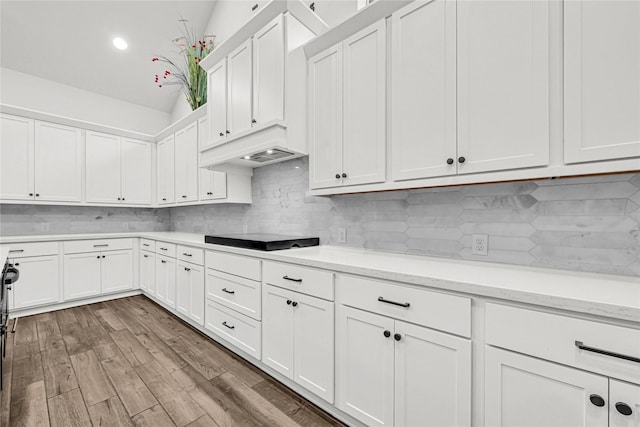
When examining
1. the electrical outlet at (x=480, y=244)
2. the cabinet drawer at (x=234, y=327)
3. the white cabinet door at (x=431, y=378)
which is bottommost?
the cabinet drawer at (x=234, y=327)

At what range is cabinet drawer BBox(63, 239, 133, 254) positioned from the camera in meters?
3.55

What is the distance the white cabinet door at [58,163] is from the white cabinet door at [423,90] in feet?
14.0

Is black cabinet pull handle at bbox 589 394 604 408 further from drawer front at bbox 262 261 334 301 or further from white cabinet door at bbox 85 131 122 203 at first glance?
white cabinet door at bbox 85 131 122 203

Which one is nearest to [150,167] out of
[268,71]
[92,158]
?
[92,158]

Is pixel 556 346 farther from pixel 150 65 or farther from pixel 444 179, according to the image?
pixel 150 65

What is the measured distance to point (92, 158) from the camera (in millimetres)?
3891

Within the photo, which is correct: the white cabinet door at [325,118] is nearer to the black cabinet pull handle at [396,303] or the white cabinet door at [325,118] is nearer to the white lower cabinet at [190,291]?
the black cabinet pull handle at [396,303]

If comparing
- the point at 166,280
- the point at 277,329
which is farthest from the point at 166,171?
the point at 277,329

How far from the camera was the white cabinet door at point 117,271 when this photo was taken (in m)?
3.81

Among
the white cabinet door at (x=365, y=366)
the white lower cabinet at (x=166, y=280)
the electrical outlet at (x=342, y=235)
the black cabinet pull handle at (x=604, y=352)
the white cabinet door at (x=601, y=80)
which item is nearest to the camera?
the black cabinet pull handle at (x=604, y=352)

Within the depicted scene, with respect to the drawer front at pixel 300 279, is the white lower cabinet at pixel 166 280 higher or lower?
lower

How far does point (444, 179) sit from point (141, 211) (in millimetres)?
4869

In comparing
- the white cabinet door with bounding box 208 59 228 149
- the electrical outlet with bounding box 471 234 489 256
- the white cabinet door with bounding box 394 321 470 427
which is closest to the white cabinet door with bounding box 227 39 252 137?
the white cabinet door with bounding box 208 59 228 149

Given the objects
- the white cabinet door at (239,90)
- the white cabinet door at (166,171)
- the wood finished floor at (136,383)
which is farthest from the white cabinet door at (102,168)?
the white cabinet door at (239,90)
